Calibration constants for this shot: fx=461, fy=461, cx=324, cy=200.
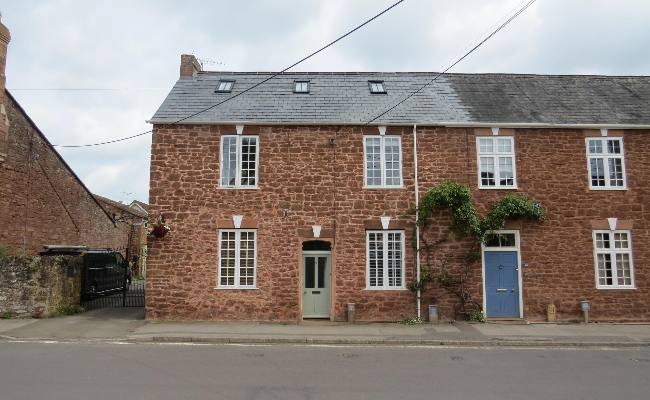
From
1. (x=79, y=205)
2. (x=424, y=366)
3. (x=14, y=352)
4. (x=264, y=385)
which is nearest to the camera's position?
(x=264, y=385)

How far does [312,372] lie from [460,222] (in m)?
7.42

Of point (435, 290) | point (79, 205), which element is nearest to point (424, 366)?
point (435, 290)

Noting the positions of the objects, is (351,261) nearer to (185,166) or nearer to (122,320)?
(185,166)

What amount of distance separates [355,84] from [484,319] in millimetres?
9285

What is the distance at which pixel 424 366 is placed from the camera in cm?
916

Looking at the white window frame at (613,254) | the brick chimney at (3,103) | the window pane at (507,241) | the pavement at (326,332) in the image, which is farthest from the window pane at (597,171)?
the brick chimney at (3,103)

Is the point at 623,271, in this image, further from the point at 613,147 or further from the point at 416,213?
the point at 416,213

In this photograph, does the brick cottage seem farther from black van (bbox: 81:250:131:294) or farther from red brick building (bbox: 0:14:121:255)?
red brick building (bbox: 0:14:121:255)

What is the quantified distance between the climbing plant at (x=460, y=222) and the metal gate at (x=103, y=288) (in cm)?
1028

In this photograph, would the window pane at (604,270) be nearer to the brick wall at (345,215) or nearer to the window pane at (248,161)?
the brick wall at (345,215)

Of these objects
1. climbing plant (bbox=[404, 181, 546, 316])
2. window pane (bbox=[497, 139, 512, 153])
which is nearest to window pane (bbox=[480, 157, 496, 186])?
window pane (bbox=[497, 139, 512, 153])

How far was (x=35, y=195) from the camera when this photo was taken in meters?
18.8

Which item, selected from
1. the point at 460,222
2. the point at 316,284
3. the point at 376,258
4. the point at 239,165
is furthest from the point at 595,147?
the point at 239,165

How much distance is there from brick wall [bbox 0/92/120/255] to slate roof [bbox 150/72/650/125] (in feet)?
22.6
